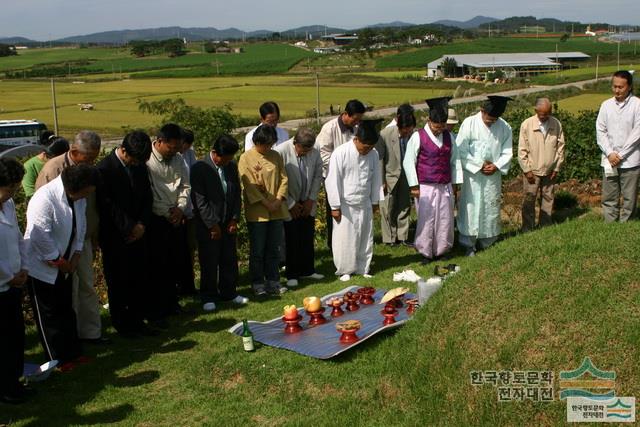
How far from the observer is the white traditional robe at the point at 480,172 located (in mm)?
9445

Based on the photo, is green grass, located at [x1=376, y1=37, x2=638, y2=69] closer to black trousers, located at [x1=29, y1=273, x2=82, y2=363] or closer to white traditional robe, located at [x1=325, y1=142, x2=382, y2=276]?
white traditional robe, located at [x1=325, y1=142, x2=382, y2=276]

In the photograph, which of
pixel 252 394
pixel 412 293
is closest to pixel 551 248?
pixel 412 293

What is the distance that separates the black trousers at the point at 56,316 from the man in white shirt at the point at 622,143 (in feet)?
22.3

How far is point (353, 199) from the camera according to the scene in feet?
29.5

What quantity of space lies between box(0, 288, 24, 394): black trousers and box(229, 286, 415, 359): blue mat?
2033 millimetres

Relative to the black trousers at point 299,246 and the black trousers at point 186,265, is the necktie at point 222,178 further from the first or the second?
the black trousers at point 299,246

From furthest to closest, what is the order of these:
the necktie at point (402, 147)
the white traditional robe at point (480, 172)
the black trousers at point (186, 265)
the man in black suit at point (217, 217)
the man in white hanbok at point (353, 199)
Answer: the necktie at point (402, 147) → the white traditional robe at point (480, 172) → the man in white hanbok at point (353, 199) → the black trousers at point (186, 265) → the man in black suit at point (217, 217)

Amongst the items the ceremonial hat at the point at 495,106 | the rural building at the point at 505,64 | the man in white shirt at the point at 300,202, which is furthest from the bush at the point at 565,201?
the rural building at the point at 505,64

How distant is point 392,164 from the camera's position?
407 inches

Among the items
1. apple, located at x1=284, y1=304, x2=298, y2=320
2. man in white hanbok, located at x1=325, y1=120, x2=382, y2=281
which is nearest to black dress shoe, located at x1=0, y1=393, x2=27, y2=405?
apple, located at x1=284, y1=304, x2=298, y2=320

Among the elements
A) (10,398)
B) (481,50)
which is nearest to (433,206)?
(10,398)

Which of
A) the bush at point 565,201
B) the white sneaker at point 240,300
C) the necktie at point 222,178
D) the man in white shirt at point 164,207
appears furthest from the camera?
the bush at point 565,201

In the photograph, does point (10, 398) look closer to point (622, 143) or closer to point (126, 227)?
point (126, 227)

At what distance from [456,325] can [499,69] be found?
215 ft
